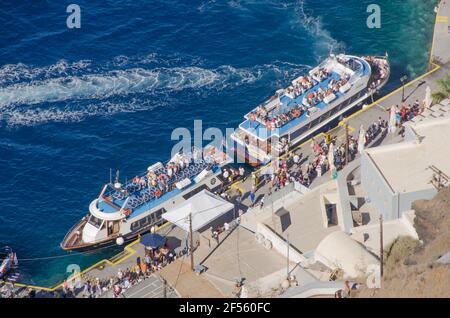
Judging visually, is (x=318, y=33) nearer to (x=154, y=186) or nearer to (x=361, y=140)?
(x=361, y=140)

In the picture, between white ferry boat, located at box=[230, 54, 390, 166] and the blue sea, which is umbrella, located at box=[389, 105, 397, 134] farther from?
the blue sea

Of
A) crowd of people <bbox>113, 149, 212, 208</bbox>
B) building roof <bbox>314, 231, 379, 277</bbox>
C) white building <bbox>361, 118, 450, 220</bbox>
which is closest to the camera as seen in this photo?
building roof <bbox>314, 231, 379, 277</bbox>

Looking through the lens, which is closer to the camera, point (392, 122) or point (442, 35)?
point (392, 122)

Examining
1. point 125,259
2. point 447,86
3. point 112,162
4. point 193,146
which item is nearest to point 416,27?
point 447,86

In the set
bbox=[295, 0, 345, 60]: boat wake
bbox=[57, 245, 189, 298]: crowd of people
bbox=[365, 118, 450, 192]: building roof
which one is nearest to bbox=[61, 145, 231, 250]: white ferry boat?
bbox=[57, 245, 189, 298]: crowd of people

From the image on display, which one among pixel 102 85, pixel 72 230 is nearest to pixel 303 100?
pixel 102 85

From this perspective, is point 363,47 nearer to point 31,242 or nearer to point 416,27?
point 416,27

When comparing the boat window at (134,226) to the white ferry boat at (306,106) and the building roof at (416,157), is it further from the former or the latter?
the building roof at (416,157)
